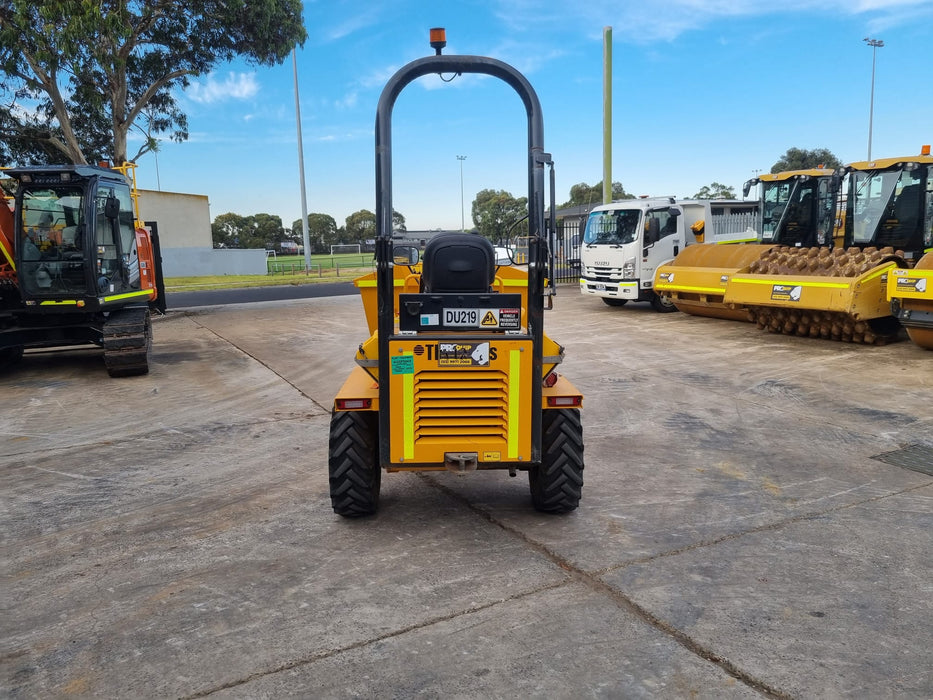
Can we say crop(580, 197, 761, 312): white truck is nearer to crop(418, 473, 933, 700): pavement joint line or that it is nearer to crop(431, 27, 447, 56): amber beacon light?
crop(418, 473, 933, 700): pavement joint line

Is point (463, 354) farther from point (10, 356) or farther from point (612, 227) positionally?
point (612, 227)

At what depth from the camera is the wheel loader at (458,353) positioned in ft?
13.9

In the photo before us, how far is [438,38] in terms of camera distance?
14.0 feet

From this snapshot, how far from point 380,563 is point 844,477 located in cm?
363

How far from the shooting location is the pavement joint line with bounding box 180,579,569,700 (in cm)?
299

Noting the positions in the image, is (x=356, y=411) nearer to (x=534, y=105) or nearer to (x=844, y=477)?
(x=534, y=105)

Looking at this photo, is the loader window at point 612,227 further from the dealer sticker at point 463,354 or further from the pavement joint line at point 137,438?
the dealer sticker at point 463,354

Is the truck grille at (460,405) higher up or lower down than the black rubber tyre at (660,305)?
higher up

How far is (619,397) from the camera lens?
830cm

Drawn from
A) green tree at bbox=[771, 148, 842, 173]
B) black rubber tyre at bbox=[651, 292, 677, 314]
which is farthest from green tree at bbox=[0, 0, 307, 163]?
green tree at bbox=[771, 148, 842, 173]

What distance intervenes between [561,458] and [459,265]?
135cm

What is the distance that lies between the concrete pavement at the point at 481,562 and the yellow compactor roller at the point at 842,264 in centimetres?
328

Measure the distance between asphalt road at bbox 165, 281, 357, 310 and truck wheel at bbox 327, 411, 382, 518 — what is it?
59.7 feet

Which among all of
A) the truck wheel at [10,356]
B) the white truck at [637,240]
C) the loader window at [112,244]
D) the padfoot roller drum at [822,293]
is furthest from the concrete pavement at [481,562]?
the white truck at [637,240]
